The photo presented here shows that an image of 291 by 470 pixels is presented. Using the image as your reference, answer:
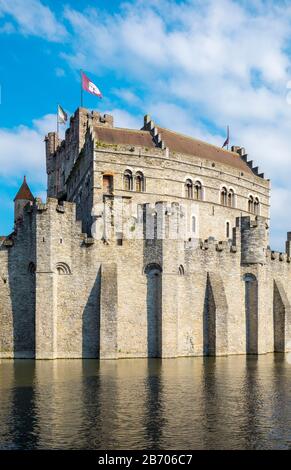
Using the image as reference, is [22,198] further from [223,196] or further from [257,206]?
[257,206]

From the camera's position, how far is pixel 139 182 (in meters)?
46.6

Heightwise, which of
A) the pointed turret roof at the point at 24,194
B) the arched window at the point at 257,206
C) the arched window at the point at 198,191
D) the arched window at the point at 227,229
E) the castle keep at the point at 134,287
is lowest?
the castle keep at the point at 134,287

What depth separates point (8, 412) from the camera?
55.5 ft

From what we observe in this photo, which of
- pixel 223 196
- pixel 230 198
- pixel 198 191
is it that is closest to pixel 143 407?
pixel 198 191

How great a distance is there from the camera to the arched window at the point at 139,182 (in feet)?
152

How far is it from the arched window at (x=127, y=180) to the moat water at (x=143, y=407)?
20.6 meters

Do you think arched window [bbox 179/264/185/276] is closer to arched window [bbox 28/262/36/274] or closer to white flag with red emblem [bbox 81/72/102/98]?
arched window [bbox 28/262/36/274]

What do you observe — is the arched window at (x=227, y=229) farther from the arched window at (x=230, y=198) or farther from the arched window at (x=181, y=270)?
the arched window at (x=181, y=270)

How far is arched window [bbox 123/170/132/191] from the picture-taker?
1810 inches

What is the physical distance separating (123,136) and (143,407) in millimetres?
33788

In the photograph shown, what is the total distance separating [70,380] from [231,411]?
8.56m

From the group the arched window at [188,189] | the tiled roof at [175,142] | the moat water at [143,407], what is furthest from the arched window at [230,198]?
the moat water at [143,407]

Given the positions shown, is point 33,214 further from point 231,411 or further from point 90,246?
point 231,411
